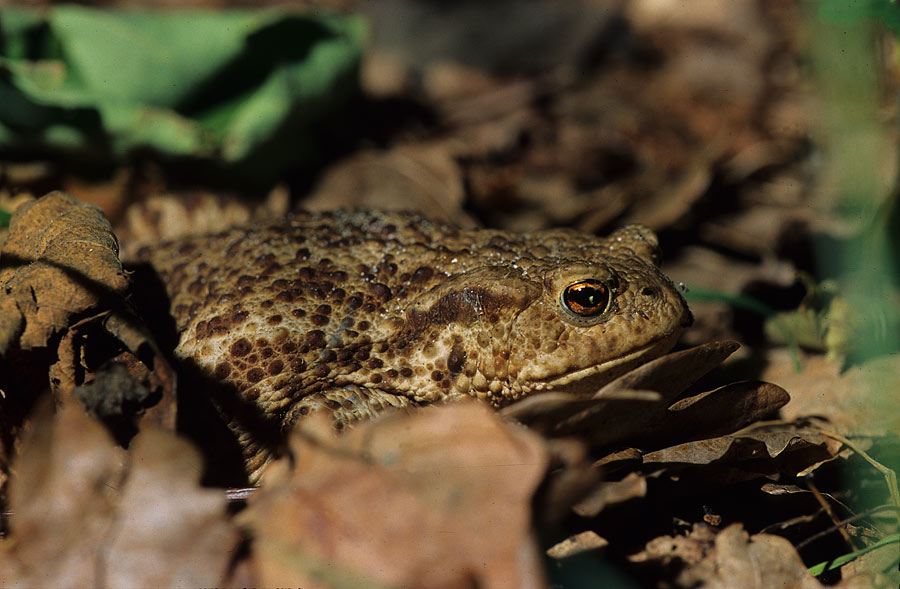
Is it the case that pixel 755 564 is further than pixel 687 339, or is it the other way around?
pixel 687 339

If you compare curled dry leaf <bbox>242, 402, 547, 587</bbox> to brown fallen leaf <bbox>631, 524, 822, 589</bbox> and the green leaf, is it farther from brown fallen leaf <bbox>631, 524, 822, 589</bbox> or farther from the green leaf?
the green leaf

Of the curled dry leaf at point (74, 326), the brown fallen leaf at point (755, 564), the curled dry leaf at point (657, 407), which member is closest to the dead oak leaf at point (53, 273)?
the curled dry leaf at point (74, 326)

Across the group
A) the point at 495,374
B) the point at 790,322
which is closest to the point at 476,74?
the point at 790,322

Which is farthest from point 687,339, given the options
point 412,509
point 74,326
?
point 74,326

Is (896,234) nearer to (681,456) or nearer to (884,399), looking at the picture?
(884,399)

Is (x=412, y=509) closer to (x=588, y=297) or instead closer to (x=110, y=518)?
(x=110, y=518)

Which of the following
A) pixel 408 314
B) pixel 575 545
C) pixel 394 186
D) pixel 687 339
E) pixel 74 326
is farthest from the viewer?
pixel 394 186
